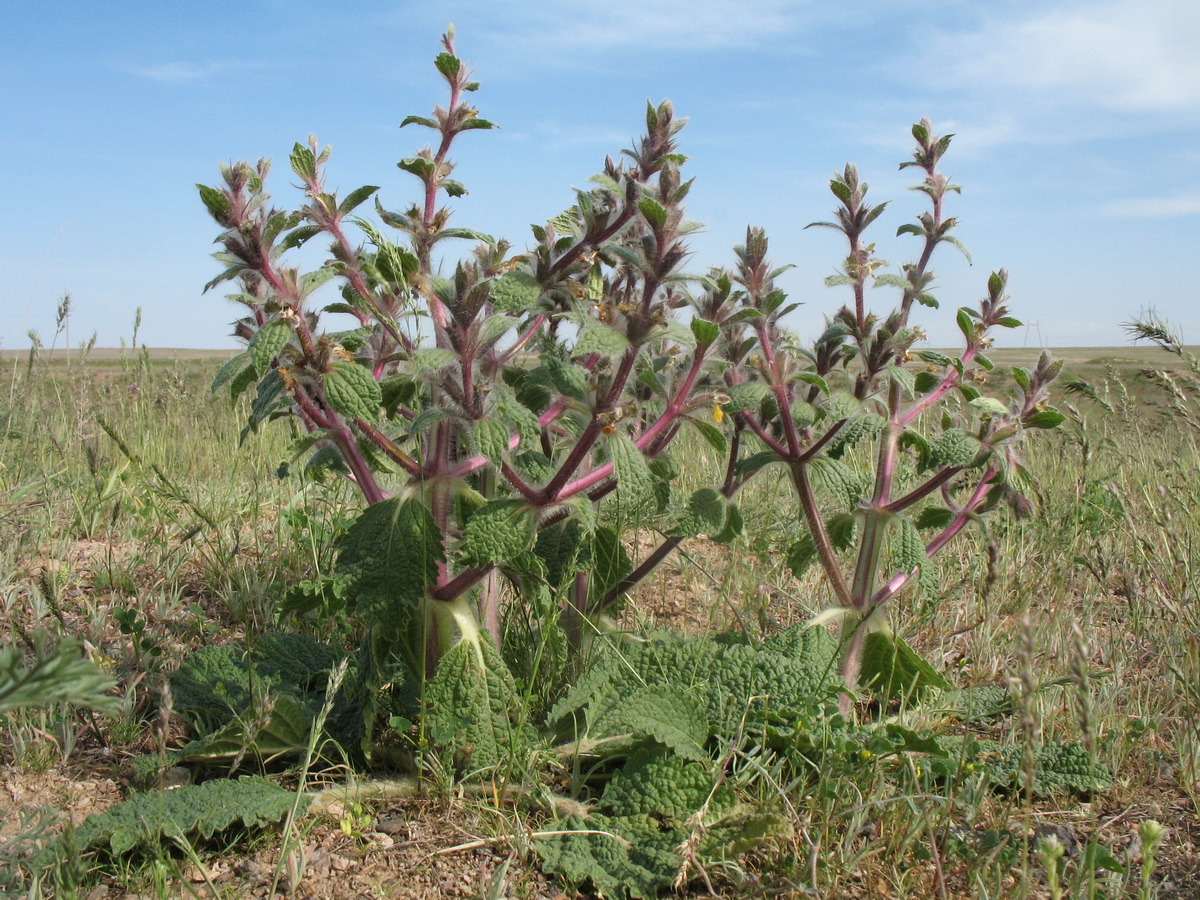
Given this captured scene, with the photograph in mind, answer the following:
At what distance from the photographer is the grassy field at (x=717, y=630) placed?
174 cm

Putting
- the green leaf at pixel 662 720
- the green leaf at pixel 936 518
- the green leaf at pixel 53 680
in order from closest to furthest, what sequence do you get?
1. the green leaf at pixel 53 680
2. the green leaf at pixel 662 720
3. the green leaf at pixel 936 518

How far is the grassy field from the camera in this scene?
5.72 feet

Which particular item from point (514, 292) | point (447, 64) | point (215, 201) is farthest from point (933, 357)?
point (215, 201)

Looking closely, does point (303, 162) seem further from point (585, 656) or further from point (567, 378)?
point (585, 656)

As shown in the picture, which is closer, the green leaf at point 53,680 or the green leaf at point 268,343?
the green leaf at point 53,680

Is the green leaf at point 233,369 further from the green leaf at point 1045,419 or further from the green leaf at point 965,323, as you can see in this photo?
the green leaf at point 1045,419

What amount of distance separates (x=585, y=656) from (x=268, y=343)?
130cm

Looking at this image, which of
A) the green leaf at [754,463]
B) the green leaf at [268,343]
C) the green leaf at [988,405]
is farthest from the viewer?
the green leaf at [754,463]

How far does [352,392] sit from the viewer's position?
1.75m

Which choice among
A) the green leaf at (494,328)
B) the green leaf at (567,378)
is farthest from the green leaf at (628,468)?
the green leaf at (494,328)

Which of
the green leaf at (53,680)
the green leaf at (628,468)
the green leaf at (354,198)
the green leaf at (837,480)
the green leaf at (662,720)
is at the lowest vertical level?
the green leaf at (662,720)

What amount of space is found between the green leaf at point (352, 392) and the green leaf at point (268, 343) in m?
0.12

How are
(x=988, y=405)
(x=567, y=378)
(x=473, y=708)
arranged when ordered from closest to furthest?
1. (x=567, y=378)
2. (x=473, y=708)
3. (x=988, y=405)

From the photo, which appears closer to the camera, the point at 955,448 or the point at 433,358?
the point at 433,358
